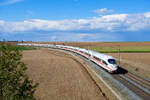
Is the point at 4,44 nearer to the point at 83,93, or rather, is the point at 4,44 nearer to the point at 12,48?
the point at 12,48

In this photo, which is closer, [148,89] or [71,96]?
[71,96]

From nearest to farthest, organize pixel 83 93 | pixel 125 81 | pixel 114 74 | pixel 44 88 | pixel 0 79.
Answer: pixel 0 79 < pixel 83 93 < pixel 44 88 < pixel 125 81 < pixel 114 74

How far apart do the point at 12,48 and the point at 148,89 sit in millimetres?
19793

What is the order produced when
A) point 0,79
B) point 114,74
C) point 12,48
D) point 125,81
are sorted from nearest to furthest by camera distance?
point 0,79 → point 12,48 → point 125,81 → point 114,74

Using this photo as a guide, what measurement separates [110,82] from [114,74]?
617 cm

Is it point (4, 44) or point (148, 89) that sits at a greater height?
point (4, 44)

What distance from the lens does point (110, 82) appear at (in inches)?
1182

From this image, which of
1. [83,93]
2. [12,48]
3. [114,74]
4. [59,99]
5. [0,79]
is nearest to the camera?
[0,79]

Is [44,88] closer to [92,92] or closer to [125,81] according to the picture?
[92,92]

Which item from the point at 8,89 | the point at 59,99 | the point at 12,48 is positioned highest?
the point at 12,48

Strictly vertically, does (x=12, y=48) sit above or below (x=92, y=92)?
above

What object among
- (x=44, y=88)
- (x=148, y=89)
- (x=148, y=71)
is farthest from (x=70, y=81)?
(x=148, y=71)

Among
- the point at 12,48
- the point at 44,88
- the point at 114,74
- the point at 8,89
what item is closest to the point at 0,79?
the point at 8,89

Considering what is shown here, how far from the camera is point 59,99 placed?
23125mm
